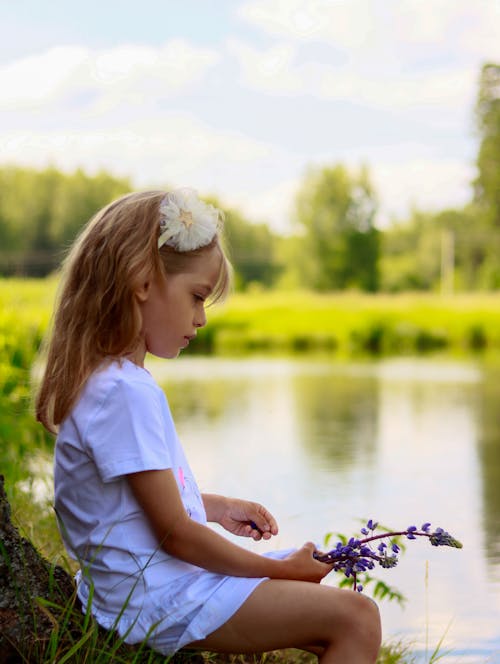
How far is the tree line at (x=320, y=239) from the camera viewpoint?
4572 centimetres

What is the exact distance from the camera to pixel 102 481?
1.73 meters

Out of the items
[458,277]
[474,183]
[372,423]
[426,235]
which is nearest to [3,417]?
[372,423]

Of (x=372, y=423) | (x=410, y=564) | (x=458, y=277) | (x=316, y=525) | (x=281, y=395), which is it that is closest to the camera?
(x=410, y=564)

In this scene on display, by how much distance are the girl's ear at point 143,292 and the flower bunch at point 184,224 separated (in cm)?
7

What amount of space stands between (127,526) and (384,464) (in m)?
5.38

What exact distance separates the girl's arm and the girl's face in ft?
0.81

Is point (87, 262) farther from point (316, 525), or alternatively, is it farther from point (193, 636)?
point (316, 525)

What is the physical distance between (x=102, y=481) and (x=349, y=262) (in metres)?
44.4

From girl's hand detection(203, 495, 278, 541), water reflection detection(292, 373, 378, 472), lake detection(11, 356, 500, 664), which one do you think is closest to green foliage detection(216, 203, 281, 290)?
water reflection detection(292, 373, 378, 472)

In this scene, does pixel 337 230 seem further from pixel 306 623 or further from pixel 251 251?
pixel 306 623

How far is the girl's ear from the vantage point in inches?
71.0

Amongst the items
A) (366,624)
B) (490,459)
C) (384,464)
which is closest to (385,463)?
(384,464)

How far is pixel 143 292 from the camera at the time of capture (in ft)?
5.93

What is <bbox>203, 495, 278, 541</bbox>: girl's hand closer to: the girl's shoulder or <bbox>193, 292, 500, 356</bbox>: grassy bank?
the girl's shoulder
